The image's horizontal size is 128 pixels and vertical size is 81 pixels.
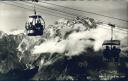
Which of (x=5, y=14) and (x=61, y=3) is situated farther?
(x=5, y=14)

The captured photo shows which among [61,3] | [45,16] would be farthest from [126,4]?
[45,16]

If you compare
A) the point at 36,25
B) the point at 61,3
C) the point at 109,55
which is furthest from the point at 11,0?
the point at 36,25

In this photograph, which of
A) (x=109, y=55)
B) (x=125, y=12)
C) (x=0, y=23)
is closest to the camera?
(x=109, y=55)

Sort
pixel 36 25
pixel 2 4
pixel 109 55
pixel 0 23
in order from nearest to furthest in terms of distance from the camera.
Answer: pixel 36 25, pixel 109 55, pixel 2 4, pixel 0 23

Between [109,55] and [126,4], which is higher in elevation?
[126,4]

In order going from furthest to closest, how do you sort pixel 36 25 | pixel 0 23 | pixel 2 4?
pixel 0 23
pixel 2 4
pixel 36 25

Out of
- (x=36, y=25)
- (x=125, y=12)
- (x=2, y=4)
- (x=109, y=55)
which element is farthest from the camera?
(x=2, y=4)

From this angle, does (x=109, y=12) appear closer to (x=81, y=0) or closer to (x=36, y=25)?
(x=81, y=0)

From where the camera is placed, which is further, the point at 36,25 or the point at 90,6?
the point at 90,6

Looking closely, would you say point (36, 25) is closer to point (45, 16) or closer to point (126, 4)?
point (126, 4)
